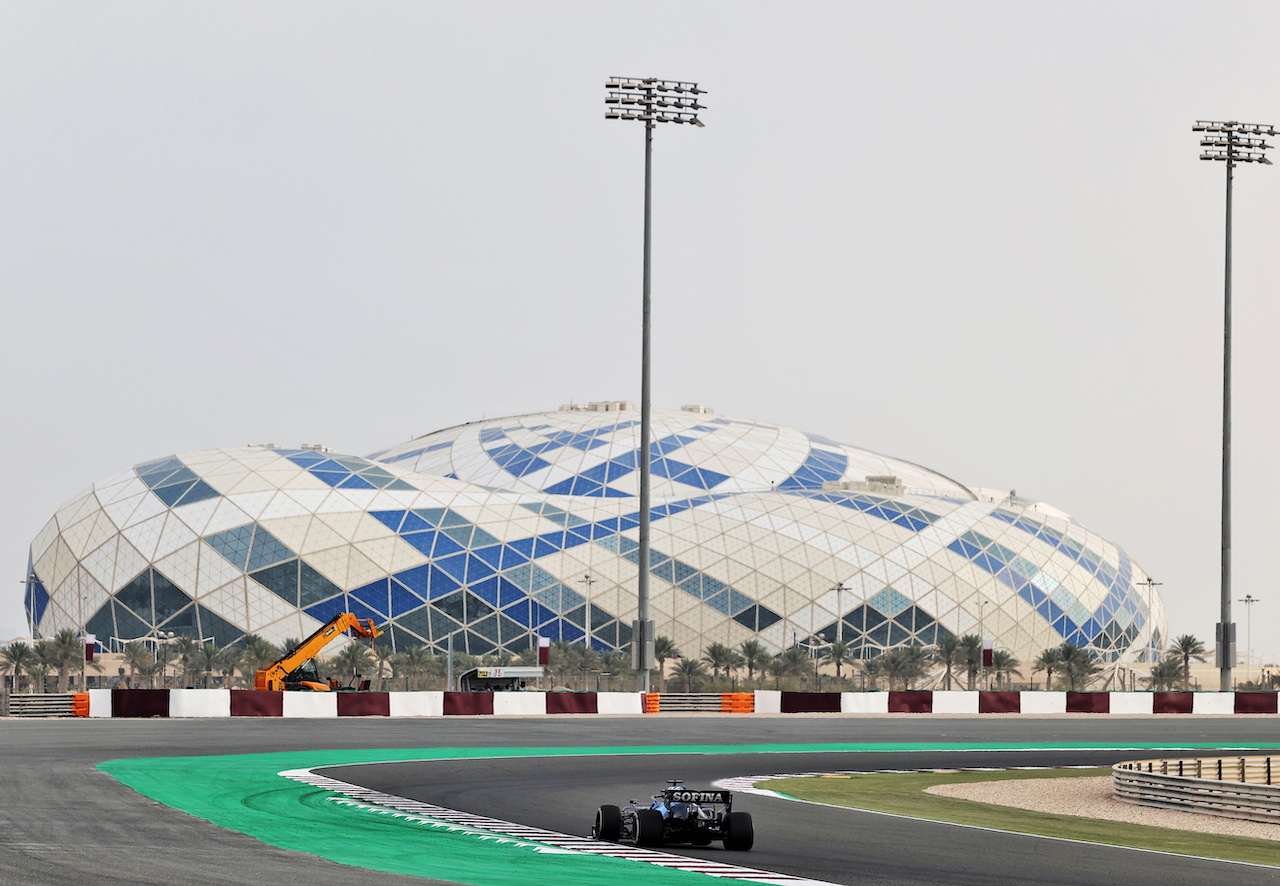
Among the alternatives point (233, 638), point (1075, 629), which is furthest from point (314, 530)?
point (1075, 629)

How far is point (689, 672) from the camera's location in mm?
81000

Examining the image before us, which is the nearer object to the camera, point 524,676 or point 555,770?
point 555,770

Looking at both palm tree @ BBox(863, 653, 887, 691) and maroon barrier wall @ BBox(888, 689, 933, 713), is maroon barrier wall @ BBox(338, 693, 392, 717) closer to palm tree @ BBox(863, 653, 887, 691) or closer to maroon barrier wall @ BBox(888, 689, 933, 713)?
maroon barrier wall @ BBox(888, 689, 933, 713)

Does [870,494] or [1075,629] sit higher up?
[870,494]

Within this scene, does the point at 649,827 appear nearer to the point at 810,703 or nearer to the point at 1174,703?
the point at 810,703

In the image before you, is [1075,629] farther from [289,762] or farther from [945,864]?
[945,864]

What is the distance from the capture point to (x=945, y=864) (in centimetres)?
1455

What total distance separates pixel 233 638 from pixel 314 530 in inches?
309

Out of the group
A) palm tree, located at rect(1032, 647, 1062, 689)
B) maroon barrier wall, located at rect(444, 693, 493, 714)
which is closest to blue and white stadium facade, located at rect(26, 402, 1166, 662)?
palm tree, located at rect(1032, 647, 1062, 689)

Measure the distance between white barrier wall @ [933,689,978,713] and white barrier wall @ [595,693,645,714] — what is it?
33.9 feet

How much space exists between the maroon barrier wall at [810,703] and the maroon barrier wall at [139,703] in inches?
785

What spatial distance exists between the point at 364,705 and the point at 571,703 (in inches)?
270

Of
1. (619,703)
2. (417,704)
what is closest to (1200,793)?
(417,704)

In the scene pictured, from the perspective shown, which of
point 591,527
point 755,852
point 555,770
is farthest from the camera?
point 591,527
